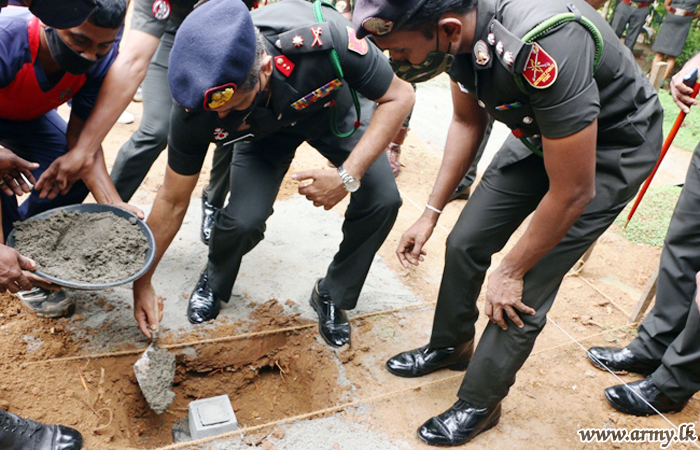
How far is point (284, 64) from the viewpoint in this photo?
2176 millimetres

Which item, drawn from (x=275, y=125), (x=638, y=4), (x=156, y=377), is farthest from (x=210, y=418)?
(x=638, y=4)

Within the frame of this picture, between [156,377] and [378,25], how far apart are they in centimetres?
171

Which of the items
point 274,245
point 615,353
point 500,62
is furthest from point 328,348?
point 500,62

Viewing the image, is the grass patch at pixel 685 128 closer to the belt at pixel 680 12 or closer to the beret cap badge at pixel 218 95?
the belt at pixel 680 12

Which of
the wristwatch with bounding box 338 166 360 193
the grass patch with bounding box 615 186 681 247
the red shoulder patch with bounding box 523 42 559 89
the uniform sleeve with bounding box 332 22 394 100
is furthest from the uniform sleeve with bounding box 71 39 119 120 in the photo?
the grass patch with bounding box 615 186 681 247

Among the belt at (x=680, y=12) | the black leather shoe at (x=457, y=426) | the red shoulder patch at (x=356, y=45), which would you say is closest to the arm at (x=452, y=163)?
the red shoulder patch at (x=356, y=45)

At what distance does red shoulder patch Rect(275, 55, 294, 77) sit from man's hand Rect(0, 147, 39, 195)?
3.66 feet

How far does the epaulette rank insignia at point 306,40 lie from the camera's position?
7.04 feet

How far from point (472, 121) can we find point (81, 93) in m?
1.81

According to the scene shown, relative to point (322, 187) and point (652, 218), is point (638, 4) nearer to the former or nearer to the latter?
point (652, 218)

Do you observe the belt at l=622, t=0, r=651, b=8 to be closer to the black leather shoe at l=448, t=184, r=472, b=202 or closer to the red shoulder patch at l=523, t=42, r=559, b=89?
the black leather shoe at l=448, t=184, r=472, b=202

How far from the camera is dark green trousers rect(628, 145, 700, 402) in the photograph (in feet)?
7.77


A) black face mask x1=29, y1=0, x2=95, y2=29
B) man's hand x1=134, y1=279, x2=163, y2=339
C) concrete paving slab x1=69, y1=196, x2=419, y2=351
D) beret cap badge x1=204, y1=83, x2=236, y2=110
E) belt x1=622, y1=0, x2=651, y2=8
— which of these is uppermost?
black face mask x1=29, y1=0, x2=95, y2=29

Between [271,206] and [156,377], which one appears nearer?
[156,377]
